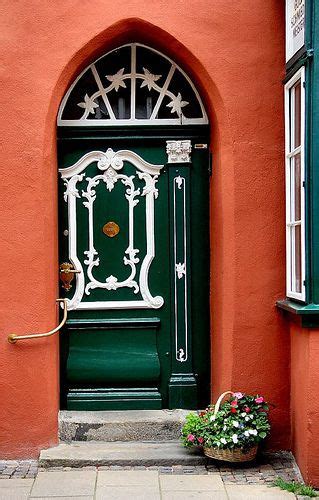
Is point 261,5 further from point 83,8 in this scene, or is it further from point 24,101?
point 24,101

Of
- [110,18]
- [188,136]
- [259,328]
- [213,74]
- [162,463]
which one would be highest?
[110,18]

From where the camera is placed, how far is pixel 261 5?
6.27 metres

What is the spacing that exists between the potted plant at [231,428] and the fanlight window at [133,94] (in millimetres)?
2319

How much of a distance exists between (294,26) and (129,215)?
1.99 meters

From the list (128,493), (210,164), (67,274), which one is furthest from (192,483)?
(210,164)

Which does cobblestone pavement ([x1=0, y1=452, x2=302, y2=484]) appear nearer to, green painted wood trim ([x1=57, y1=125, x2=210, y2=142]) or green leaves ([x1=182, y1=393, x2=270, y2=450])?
green leaves ([x1=182, y1=393, x2=270, y2=450])

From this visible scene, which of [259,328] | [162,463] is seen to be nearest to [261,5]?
[259,328]

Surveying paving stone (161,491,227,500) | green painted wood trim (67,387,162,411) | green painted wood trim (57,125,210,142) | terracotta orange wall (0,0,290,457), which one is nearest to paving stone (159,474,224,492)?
paving stone (161,491,227,500)

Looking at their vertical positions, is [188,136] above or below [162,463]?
above

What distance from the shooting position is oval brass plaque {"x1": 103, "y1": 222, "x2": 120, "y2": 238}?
6668mm

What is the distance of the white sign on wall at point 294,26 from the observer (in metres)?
5.80

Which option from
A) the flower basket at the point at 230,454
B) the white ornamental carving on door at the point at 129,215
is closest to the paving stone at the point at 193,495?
the flower basket at the point at 230,454

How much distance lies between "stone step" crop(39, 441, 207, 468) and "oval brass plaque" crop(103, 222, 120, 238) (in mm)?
1698

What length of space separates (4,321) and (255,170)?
2.28 metres
